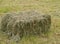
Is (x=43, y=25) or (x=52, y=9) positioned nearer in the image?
(x=43, y=25)

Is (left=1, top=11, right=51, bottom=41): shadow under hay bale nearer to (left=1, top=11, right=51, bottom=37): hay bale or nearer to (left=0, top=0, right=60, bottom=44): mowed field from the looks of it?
(left=1, top=11, right=51, bottom=37): hay bale

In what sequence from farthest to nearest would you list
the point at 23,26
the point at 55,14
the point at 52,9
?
the point at 52,9
the point at 55,14
the point at 23,26

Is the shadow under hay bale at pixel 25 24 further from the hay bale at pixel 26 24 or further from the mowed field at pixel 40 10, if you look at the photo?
the mowed field at pixel 40 10

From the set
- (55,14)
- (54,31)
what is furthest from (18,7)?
(54,31)

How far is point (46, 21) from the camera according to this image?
21.4ft

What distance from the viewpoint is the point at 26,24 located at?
20.1 ft

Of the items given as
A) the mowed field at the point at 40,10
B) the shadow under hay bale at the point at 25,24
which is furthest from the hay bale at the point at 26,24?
the mowed field at the point at 40,10

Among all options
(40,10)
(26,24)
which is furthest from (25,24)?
(40,10)

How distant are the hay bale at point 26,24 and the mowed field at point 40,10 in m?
0.15

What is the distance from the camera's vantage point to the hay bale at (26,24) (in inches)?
240

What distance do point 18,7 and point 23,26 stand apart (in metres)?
3.43

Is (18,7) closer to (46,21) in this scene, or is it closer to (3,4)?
(3,4)

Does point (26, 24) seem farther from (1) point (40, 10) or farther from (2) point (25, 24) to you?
(1) point (40, 10)

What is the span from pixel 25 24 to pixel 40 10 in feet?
9.68
